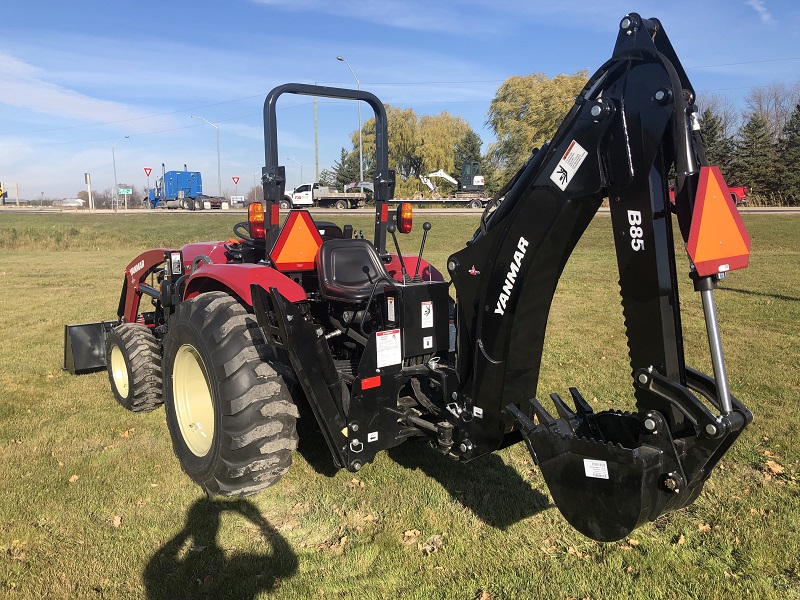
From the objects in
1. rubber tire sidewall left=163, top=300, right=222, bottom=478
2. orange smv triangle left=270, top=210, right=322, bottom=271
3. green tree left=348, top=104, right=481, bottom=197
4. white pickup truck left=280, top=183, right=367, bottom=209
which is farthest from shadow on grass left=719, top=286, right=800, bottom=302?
green tree left=348, top=104, right=481, bottom=197

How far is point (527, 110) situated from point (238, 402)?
34.2 meters

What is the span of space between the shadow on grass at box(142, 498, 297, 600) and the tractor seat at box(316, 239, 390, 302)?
1381mm

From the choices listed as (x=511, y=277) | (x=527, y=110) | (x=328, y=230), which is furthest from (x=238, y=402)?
(x=527, y=110)

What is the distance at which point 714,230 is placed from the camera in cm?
204

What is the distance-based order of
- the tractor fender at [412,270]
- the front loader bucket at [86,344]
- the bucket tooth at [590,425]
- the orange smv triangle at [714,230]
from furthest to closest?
1. the front loader bucket at [86,344]
2. the tractor fender at [412,270]
3. the bucket tooth at [590,425]
4. the orange smv triangle at [714,230]

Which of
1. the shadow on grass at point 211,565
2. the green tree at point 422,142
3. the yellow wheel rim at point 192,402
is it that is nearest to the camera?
the shadow on grass at point 211,565

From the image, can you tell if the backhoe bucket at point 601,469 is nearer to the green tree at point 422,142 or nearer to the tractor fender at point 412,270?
the tractor fender at point 412,270

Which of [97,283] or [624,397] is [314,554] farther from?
[97,283]

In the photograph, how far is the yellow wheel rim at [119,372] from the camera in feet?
17.1

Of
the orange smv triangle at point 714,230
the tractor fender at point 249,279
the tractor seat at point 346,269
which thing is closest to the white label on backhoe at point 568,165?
the orange smv triangle at point 714,230

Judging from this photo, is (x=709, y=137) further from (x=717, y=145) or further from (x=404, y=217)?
(x=404, y=217)

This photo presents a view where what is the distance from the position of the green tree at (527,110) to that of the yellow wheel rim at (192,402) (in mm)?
28988

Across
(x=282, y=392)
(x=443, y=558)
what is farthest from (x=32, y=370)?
(x=443, y=558)

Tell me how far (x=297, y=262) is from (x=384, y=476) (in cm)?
149
